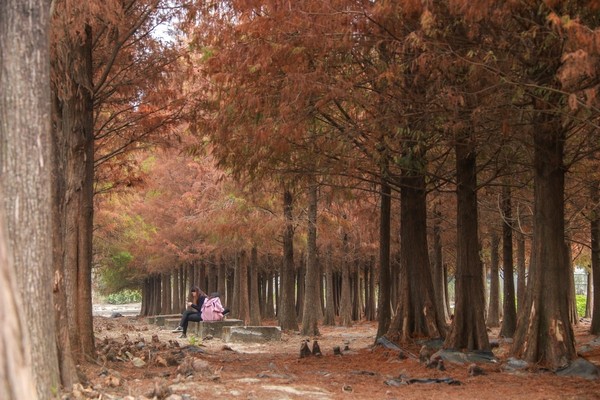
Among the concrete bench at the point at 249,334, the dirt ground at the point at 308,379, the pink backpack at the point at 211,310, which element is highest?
the pink backpack at the point at 211,310

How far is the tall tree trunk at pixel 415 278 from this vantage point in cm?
1480

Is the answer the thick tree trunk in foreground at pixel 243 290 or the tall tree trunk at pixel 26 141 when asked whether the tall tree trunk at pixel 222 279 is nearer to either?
the thick tree trunk in foreground at pixel 243 290

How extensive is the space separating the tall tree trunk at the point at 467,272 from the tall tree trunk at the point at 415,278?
112cm

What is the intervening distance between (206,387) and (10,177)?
14.8 ft

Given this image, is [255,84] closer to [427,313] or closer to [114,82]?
[114,82]

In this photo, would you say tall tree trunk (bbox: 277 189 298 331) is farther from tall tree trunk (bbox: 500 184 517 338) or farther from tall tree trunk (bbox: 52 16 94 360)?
tall tree trunk (bbox: 52 16 94 360)

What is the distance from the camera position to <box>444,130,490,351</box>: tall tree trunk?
1309 centimetres

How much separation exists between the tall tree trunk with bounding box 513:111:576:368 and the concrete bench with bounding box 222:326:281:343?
9.17 meters

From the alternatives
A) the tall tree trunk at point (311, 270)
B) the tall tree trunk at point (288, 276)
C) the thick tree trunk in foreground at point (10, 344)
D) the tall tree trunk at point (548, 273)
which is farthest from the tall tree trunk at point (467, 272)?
the thick tree trunk in foreground at point (10, 344)

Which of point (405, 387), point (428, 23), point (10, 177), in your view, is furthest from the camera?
point (405, 387)

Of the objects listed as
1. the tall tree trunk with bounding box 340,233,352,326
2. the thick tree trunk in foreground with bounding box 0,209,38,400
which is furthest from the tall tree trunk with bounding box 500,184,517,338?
the thick tree trunk in foreground with bounding box 0,209,38,400

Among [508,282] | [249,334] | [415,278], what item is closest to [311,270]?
[249,334]

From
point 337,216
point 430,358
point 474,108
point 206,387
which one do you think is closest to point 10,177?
point 206,387

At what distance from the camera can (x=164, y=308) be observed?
4641cm
